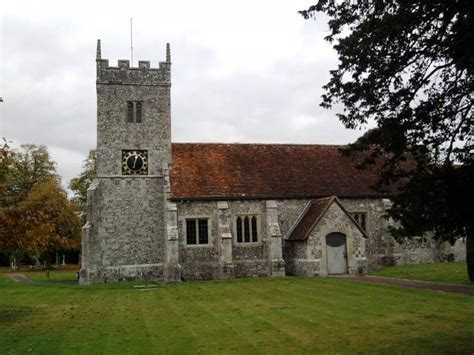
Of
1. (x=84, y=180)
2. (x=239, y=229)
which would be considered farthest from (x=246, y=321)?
(x=84, y=180)

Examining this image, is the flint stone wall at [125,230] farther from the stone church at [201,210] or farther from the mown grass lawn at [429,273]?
the mown grass lawn at [429,273]

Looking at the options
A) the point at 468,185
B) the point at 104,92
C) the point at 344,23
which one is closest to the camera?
the point at 468,185

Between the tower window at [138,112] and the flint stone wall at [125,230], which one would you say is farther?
the tower window at [138,112]

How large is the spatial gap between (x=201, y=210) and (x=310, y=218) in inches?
263

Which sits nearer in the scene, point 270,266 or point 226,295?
point 226,295

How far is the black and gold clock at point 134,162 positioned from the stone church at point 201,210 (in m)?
0.06

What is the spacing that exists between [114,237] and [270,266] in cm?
983

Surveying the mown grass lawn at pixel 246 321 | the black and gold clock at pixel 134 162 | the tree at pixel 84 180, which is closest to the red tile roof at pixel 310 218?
the mown grass lawn at pixel 246 321

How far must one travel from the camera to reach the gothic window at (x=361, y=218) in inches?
1251

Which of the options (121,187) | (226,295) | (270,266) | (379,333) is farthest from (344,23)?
(121,187)

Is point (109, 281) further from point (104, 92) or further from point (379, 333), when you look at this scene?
point (379, 333)

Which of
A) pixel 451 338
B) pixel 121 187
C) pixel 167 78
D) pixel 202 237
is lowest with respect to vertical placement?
pixel 451 338

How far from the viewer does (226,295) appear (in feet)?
66.9

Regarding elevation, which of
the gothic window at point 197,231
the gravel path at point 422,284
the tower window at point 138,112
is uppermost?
the tower window at point 138,112
